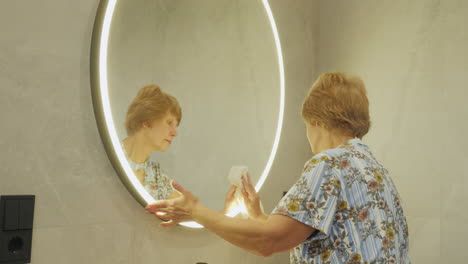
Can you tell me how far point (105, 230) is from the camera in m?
1.04

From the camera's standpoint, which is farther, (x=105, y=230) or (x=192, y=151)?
(x=192, y=151)

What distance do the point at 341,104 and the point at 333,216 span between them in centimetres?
28

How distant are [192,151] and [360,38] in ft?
2.53

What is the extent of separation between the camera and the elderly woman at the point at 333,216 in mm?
940

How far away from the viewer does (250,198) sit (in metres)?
1.32

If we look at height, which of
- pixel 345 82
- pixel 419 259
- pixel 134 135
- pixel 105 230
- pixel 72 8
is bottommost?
pixel 419 259

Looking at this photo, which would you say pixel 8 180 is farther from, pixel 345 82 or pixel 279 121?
pixel 279 121

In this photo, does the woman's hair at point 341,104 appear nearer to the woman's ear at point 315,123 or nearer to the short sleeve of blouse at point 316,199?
the woman's ear at point 315,123

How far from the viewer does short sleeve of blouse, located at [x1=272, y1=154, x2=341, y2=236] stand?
0.93 metres

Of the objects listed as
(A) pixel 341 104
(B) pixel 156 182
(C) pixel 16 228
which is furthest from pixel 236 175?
(C) pixel 16 228

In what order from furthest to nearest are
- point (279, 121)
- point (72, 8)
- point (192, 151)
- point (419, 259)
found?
point (279, 121), point (419, 259), point (192, 151), point (72, 8)

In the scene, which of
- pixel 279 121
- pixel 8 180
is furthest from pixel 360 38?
pixel 8 180

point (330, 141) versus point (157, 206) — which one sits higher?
point (330, 141)

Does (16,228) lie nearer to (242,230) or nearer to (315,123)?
(242,230)
